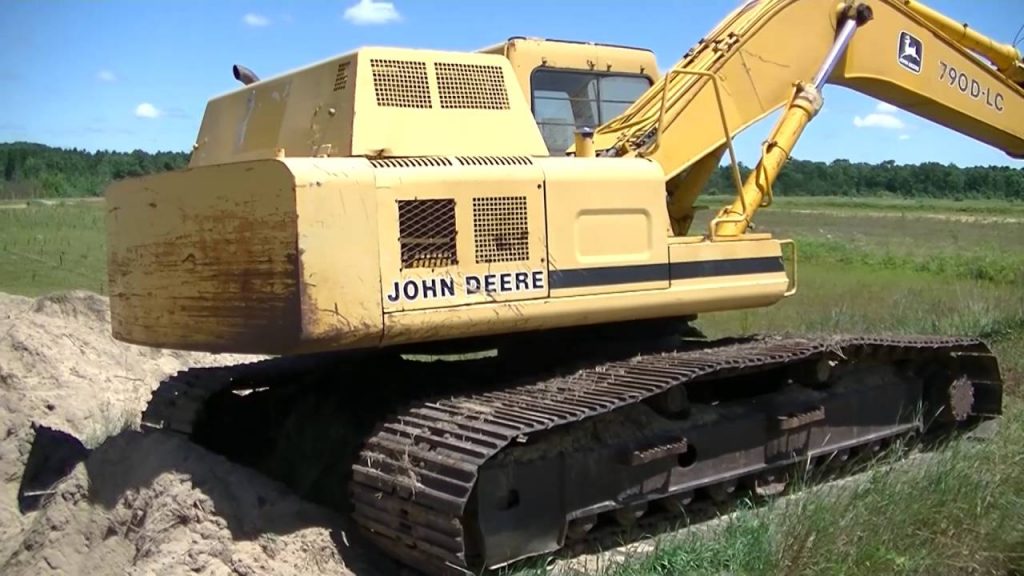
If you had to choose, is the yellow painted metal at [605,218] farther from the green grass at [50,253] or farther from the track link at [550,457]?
the green grass at [50,253]

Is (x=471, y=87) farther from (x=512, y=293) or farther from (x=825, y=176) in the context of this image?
(x=825, y=176)

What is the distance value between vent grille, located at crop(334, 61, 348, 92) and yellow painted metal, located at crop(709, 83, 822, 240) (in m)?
2.38

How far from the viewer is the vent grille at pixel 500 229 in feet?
17.7

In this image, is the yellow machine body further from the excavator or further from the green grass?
the green grass

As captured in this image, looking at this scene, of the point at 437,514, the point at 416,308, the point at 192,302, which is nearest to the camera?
the point at 437,514

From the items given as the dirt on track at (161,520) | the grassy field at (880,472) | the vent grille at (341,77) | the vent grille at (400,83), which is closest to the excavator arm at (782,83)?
the grassy field at (880,472)

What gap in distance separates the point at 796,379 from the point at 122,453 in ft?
13.3

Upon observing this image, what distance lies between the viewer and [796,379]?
6.97 meters

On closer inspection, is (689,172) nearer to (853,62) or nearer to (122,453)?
(853,62)

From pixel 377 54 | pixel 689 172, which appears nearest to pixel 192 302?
pixel 377 54

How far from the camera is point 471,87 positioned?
19.6 feet

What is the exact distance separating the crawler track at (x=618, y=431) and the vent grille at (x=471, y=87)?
152 centimetres

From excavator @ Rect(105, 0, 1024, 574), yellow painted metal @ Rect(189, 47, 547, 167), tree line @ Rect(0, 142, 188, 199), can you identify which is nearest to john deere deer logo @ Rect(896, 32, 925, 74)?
excavator @ Rect(105, 0, 1024, 574)

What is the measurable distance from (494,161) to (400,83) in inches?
26.6
